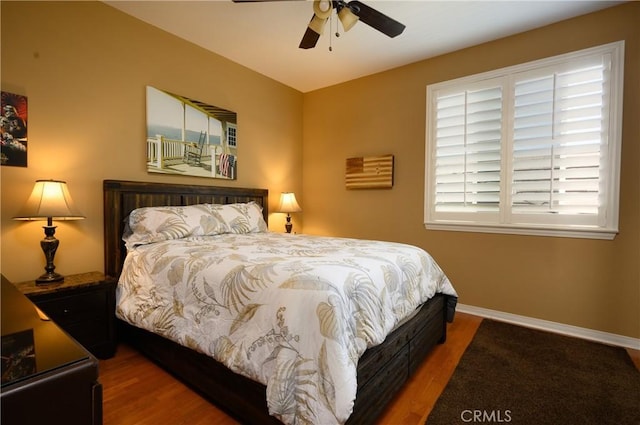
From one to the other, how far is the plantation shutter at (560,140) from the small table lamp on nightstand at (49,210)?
3.64 m

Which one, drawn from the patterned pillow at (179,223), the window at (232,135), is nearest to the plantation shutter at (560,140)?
the patterned pillow at (179,223)

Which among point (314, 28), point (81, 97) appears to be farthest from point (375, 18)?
point (81, 97)

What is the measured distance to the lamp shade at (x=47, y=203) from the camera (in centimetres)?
198

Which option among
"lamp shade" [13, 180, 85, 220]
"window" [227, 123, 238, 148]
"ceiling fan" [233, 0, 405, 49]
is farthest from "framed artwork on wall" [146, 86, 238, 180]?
"ceiling fan" [233, 0, 405, 49]

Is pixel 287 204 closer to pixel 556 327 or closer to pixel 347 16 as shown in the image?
pixel 347 16

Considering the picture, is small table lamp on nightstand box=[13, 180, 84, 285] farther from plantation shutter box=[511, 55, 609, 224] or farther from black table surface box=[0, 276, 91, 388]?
plantation shutter box=[511, 55, 609, 224]

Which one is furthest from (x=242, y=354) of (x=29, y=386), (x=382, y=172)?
(x=382, y=172)

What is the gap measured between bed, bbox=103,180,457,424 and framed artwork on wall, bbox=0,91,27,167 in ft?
1.76

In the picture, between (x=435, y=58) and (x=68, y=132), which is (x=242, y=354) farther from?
(x=435, y=58)

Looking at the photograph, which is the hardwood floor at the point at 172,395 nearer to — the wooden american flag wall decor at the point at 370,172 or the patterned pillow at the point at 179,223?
the patterned pillow at the point at 179,223

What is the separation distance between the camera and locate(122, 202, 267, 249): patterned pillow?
2393 mm

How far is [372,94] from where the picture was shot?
375 centimetres

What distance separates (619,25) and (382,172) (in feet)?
7.46

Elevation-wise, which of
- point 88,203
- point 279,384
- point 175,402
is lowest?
point 175,402
